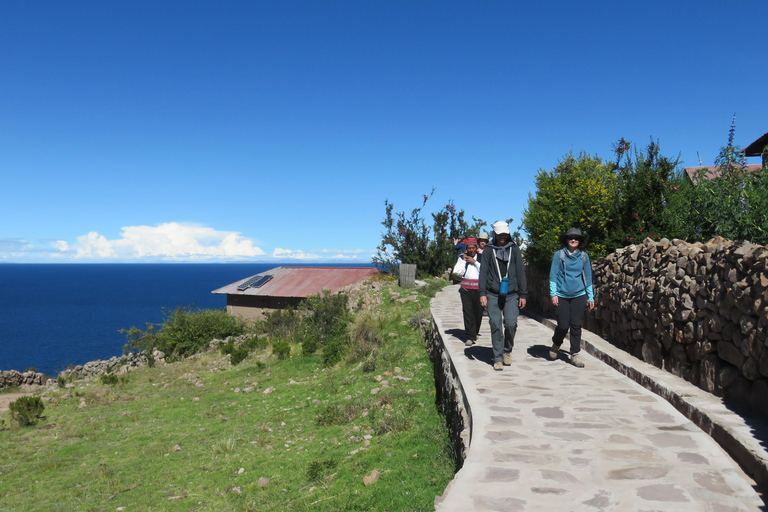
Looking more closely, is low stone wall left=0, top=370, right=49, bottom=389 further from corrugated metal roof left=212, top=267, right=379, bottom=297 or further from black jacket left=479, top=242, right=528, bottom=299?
black jacket left=479, top=242, right=528, bottom=299

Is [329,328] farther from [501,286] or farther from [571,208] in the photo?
[501,286]

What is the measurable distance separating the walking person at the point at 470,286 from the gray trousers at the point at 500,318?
109 centimetres

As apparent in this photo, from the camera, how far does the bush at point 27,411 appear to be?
12.3m

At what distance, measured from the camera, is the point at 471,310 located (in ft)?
29.1

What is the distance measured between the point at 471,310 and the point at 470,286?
567 mm

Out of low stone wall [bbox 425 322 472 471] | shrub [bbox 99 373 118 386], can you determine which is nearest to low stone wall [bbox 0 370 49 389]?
shrub [bbox 99 373 118 386]

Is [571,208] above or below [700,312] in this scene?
above

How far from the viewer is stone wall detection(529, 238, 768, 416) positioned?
4.62 m

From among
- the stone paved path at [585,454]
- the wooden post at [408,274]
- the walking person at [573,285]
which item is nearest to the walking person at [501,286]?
the walking person at [573,285]

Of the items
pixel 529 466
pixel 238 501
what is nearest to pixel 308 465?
pixel 238 501

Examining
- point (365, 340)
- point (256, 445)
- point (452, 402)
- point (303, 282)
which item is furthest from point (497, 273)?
point (303, 282)

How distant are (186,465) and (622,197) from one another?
9629 millimetres

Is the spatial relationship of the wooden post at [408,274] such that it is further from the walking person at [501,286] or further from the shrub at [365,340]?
the walking person at [501,286]

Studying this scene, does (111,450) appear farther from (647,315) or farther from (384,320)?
(647,315)
